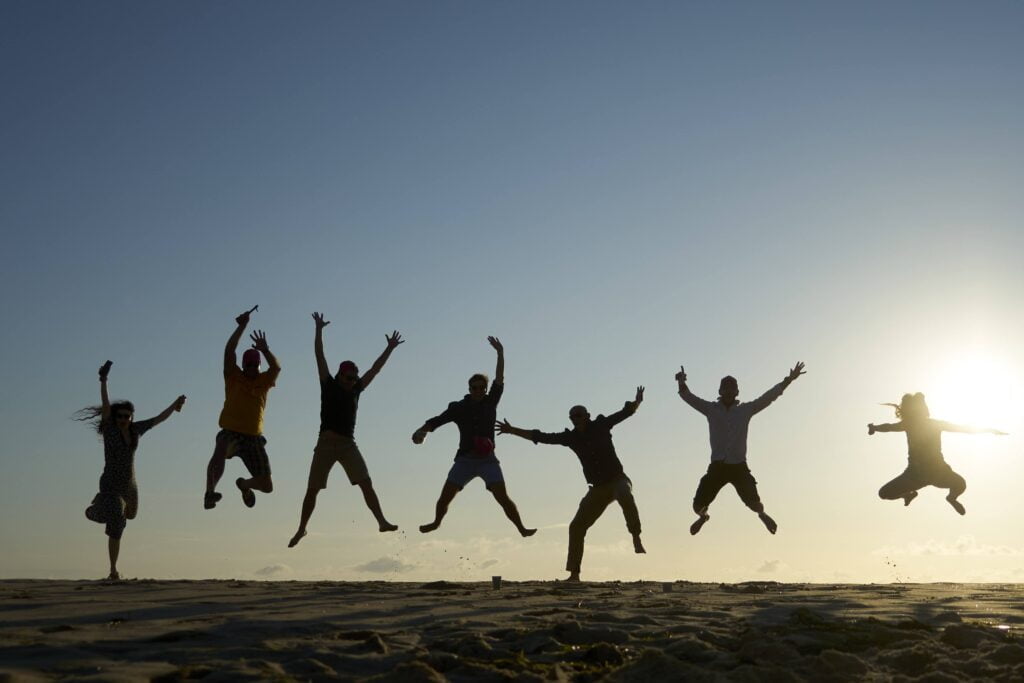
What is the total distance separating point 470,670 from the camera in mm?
6496

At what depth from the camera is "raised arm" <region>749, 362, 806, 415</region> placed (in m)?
13.8

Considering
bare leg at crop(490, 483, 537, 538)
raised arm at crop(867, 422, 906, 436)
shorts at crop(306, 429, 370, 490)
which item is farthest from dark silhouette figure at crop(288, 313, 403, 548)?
raised arm at crop(867, 422, 906, 436)

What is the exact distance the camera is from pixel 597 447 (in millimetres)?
13617

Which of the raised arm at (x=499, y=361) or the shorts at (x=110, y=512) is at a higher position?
the raised arm at (x=499, y=361)

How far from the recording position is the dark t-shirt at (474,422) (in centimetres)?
1323

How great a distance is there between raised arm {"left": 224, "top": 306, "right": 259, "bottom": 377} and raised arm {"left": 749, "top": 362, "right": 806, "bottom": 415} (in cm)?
673

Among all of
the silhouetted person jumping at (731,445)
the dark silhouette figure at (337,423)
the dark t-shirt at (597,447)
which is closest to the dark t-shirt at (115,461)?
the dark silhouette figure at (337,423)

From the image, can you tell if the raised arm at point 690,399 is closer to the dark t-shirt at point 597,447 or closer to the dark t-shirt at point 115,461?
the dark t-shirt at point 597,447

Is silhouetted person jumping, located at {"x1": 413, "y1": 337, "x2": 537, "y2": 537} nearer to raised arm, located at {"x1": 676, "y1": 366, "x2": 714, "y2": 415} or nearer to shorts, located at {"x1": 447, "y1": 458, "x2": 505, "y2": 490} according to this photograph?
shorts, located at {"x1": 447, "y1": 458, "x2": 505, "y2": 490}

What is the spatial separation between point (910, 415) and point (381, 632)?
10.1 metres

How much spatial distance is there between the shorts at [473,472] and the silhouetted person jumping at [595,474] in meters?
0.65

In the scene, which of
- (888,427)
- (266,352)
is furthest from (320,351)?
(888,427)

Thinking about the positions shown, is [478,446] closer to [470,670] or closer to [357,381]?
[357,381]

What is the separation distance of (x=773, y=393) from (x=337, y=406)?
5856 millimetres
